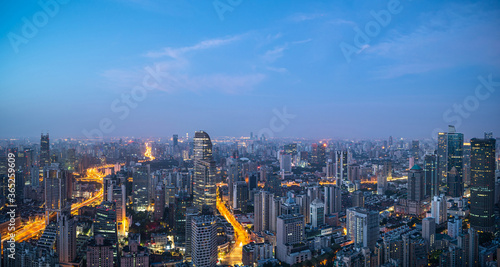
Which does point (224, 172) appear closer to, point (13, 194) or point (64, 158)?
point (64, 158)

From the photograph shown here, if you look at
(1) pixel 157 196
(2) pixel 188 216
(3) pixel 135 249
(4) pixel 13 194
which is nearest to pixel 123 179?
(1) pixel 157 196

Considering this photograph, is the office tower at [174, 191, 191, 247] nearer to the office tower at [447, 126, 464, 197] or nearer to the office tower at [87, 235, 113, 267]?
the office tower at [87, 235, 113, 267]

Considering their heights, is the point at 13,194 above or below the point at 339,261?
above

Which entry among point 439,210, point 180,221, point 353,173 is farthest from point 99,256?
point 353,173

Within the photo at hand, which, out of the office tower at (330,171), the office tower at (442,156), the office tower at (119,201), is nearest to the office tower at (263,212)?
the office tower at (119,201)

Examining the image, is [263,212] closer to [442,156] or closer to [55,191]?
[55,191]

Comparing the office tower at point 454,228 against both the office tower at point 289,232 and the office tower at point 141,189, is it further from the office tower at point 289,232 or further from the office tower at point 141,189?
the office tower at point 141,189

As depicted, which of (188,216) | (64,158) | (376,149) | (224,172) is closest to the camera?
(188,216)
